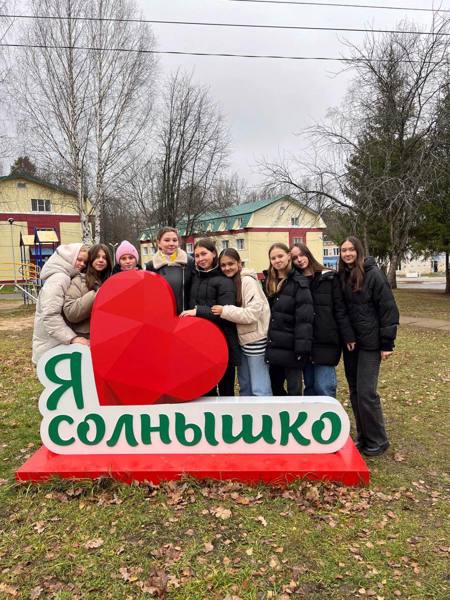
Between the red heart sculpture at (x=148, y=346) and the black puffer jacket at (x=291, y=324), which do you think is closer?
the red heart sculpture at (x=148, y=346)

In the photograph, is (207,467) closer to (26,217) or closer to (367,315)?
(367,315)

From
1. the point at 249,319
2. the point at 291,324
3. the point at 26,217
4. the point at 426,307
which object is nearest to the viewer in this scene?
the point at 249,319

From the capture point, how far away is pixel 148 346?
3705 millimetres

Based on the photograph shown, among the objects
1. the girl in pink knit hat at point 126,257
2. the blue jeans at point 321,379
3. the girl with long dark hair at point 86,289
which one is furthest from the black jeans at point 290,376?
the girl with long dark hair at point 86,289

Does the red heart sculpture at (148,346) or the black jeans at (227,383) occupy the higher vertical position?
the red heart sculpture at (148,346)

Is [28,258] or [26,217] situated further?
[26,217]

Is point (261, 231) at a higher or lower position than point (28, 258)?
higher

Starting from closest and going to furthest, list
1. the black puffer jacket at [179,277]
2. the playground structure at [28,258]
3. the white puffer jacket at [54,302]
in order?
the white puffer jacket at [54,302], the black puffer jacket at [179,277], the playground structure at [28,258]

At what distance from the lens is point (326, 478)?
360cm

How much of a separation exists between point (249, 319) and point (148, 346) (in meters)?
0.89

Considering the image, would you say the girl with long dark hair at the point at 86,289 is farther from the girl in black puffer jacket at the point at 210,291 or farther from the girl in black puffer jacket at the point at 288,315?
the girl in black puffer jacket at the point at 288,315

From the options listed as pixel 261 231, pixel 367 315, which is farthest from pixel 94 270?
pixel 261 231

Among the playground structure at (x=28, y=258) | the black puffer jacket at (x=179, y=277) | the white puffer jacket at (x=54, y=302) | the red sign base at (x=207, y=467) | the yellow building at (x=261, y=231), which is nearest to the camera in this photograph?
the red sign base at (x=207, y=467)

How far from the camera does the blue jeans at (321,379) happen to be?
415 centimetres
